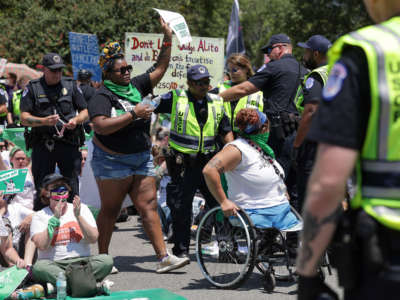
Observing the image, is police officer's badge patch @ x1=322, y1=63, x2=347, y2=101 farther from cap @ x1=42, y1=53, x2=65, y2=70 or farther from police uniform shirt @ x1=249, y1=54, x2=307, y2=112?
cap @ x1=42, y1=53, x2=65, y2=70

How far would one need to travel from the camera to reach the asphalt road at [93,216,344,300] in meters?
5.59

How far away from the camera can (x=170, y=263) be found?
6.35 meters

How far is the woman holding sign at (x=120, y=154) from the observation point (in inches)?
244

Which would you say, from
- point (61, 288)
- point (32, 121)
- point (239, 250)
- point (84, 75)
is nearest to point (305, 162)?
point (239, 250)

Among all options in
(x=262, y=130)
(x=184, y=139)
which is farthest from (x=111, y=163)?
(x=262, y=130)

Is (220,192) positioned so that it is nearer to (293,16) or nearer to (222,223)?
(222,223)

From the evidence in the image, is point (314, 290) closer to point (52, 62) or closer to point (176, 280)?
point (176, 280)

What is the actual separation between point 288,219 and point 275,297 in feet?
2.05

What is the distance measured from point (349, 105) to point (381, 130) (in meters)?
0.13

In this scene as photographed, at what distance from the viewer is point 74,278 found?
545 cm

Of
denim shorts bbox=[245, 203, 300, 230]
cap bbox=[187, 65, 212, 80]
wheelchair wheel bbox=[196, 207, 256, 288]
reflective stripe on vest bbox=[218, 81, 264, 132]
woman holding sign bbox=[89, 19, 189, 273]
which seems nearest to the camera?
wheelchair wheel bbox=[196, 207, 256, 288]

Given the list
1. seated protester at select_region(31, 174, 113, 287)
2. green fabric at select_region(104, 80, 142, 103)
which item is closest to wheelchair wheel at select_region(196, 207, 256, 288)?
seated protester at select_region(31, 174, 113, 287)

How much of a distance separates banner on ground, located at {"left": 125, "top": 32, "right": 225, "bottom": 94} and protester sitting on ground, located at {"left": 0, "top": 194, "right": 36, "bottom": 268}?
2970 millimetres

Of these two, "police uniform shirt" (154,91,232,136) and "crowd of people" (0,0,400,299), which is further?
"police uniform shirt" (154,91,232,136)
